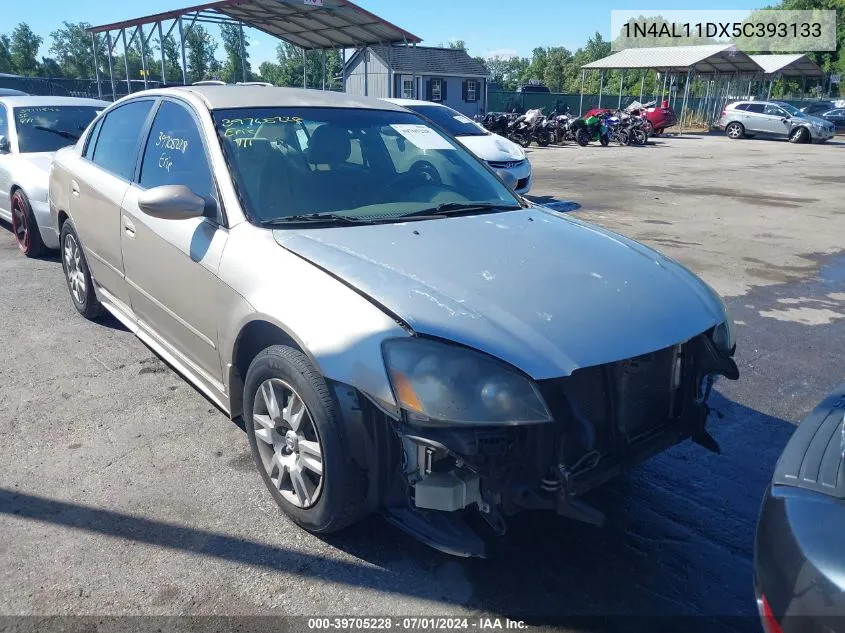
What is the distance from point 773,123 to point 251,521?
32856mm

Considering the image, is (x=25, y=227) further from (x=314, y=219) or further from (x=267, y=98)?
(x=314, y=219)

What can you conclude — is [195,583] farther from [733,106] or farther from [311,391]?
[733,106]

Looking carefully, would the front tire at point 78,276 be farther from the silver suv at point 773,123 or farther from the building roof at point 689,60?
the building roof at point 689,60

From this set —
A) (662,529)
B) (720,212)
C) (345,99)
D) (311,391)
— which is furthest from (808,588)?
(720,212)

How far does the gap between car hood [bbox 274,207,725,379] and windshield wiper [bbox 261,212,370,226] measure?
91 millimetres

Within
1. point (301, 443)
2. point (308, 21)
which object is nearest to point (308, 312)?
point (301, 443)

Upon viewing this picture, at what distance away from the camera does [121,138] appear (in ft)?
14.3

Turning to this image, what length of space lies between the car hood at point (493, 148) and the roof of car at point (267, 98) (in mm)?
6124

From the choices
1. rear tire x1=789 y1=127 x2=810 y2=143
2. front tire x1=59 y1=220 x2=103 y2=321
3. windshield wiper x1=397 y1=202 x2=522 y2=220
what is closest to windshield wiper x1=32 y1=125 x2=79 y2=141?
front tire x1=59 y1=220 x2=103 y2=321

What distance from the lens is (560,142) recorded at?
26.2m

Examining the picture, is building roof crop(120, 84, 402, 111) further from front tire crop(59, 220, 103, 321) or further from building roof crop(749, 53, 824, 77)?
building roof crop(749, 53, 824, 77)

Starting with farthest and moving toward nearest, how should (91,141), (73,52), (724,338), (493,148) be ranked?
(73,52), (493,148), (91,141), (724,338)

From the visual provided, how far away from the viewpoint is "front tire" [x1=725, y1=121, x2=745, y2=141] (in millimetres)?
31031

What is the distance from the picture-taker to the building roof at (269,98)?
3.62m
